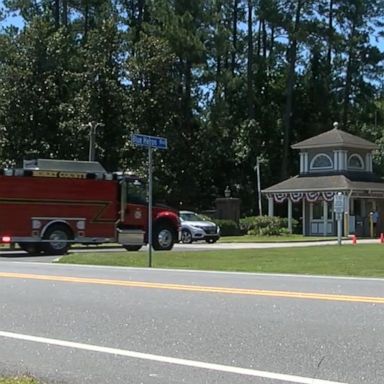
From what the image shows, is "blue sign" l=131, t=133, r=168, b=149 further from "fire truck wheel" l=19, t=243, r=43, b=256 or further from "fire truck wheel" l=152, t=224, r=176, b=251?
"fire truck wheel" l=19, t=243, r=43, b=256

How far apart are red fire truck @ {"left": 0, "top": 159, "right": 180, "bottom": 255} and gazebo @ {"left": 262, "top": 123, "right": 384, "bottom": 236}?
1806 centimetres

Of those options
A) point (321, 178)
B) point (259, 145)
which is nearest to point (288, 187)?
point (321, 178)

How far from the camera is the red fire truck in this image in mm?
25828

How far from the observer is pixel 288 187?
47219mm

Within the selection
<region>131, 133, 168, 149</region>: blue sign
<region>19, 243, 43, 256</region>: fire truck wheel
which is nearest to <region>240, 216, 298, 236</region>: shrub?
<region>19, 243, 43, 256</region>: fire truck wheel

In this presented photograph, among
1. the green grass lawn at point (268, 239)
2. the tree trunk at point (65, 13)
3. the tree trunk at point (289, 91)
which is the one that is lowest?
the green grass lawn at point (268, 239)

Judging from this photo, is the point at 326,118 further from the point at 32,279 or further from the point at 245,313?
the point at 245,313

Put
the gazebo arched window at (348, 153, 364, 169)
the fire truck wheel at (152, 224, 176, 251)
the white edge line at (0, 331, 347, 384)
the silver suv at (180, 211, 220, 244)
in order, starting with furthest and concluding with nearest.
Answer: the gazebo arched window at (348, 153, 364, 169), the silver suv at (180, 211, 220, 244), the fire truck wheel at (152, 224, 176, 251), the white edge line at (0, 331, 347, 384)

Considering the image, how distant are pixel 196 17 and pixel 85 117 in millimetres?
12239

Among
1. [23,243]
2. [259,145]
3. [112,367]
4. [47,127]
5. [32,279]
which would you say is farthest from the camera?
[259,145]

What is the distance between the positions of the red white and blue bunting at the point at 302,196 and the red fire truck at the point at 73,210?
18168mm

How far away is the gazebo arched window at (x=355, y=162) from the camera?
47562mm

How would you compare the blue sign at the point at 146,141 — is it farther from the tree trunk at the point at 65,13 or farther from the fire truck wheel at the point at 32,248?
the tree trunk at the point at 65,13

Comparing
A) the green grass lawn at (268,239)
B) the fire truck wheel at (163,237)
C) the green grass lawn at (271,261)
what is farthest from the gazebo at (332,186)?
the green grass lawn at (271,261)
